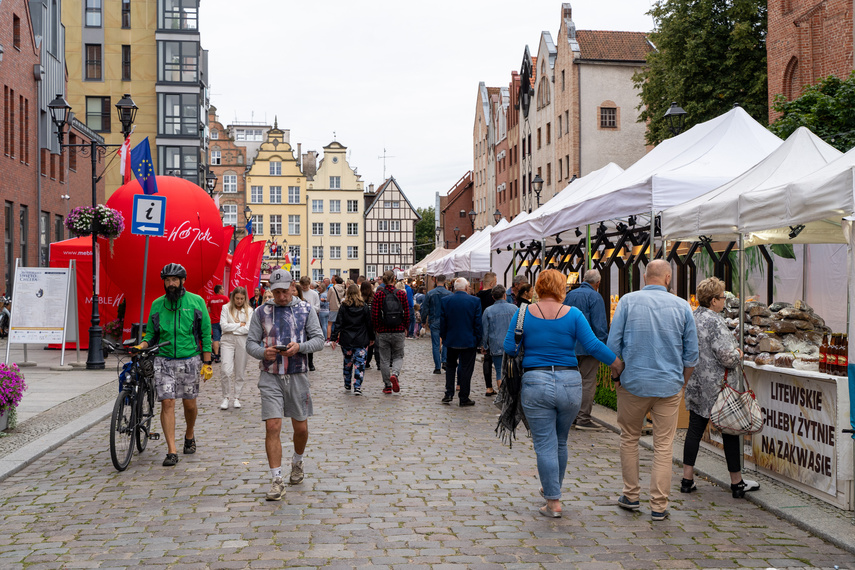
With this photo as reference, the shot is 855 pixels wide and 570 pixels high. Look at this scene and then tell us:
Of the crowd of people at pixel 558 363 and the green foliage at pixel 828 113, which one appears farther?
the green foliage at pixel 828 113

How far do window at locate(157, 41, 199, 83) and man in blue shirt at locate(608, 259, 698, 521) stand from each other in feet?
153

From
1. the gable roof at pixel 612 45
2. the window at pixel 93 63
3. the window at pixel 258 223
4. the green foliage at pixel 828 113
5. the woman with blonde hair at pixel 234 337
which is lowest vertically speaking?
the woman with blonde hair at pixel 234 337

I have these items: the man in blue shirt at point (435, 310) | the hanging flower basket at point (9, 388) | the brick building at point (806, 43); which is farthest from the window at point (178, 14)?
the hanging flower basket at point (9, 388)

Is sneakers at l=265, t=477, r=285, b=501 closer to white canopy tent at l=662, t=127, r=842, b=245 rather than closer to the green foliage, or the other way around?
white canopy tent at l=662, t=127, r=842, b=245

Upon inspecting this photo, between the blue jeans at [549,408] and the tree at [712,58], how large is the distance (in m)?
29.0

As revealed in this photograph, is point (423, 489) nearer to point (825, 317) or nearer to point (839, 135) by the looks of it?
point (825, 317)

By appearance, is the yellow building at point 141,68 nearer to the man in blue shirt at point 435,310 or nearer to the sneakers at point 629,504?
the man in blue shirt at point 435,310

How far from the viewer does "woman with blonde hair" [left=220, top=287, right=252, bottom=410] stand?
12.3 m

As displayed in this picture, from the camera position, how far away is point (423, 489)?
7410 mm

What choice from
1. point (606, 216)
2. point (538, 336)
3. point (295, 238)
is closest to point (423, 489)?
point (538, 336)

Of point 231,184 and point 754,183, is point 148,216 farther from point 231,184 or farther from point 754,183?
point 231,184

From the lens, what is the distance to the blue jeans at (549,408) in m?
6.42

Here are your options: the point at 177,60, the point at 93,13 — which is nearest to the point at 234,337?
the point at 177,60

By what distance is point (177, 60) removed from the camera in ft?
162
